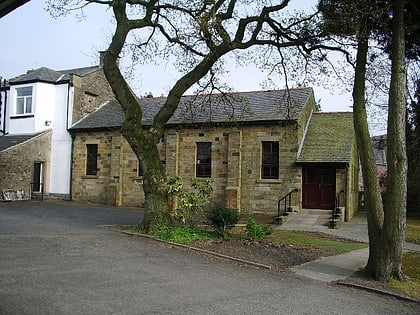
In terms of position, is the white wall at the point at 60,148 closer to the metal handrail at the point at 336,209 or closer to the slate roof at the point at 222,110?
the slate roof at the point at 222,110

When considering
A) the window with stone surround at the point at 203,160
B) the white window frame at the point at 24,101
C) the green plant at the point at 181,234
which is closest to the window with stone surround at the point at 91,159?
the white window frame at the point at 24,101

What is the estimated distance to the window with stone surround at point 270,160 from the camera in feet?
78.1

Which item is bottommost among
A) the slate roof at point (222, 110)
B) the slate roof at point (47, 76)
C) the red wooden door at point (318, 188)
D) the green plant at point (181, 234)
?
the green plant at point (181, 234)

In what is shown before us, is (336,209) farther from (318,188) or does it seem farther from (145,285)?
(145,285)

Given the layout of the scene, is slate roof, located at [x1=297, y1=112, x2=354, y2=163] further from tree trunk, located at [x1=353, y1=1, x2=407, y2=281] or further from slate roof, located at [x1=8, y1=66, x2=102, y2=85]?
slate roof, located at [x1=8, y1=66, x2=102, y2=85]

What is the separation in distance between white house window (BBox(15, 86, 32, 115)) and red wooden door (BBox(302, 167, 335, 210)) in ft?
60.1

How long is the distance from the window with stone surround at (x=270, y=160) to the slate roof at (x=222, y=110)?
1424 millimetres

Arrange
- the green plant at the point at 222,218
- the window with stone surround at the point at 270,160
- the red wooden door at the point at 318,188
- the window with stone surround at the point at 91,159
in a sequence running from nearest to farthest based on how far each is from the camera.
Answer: the green plant at the point at 222,218
the red wooden door at the point at 318,188
the window with stone surround at the point at 270,160
the window with stone surround at the point at 91,159

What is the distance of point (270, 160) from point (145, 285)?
1667 cm

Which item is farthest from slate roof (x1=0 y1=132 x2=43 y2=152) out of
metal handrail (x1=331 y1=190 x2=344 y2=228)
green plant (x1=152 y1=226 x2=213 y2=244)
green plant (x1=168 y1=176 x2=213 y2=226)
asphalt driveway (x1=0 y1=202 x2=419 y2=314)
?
metal handrail (x1=331 y1=190 x2=344 y2=228)

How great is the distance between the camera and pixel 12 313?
5.83 metres

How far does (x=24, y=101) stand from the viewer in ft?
99.3

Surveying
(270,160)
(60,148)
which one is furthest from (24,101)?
(270,160)

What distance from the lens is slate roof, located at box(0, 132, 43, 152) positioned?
27.7m
